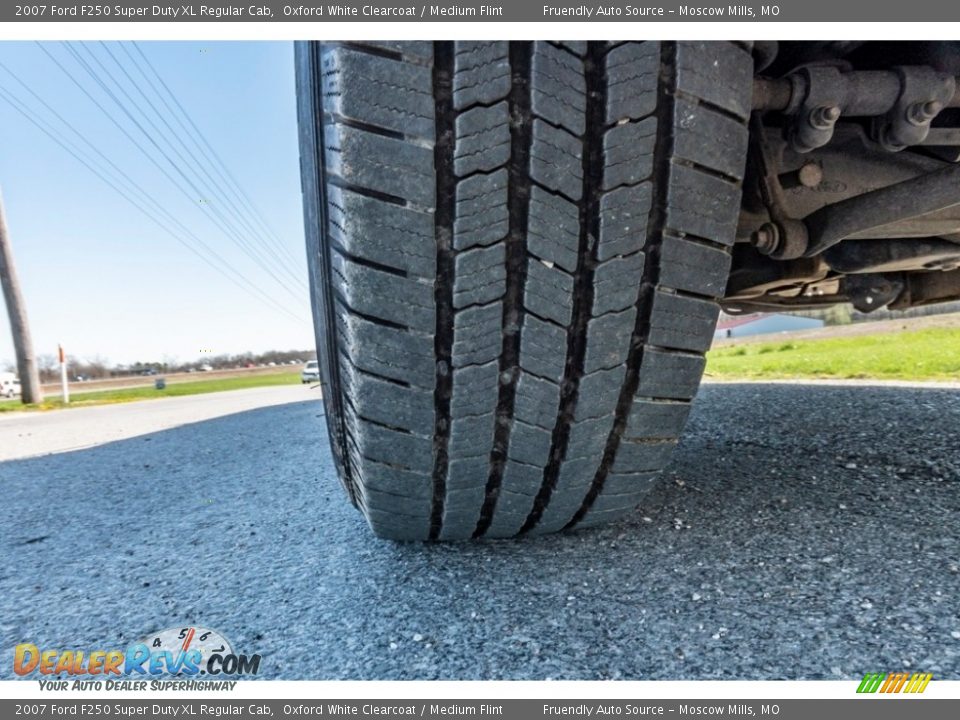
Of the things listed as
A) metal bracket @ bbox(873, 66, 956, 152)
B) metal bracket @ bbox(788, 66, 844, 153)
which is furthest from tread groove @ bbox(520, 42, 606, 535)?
metal bracket @ bbox(873, 66, 956, 152)

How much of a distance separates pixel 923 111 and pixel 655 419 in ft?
1.83

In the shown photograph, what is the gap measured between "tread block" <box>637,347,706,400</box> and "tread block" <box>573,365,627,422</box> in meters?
0.04

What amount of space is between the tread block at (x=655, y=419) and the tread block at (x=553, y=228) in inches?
9.9

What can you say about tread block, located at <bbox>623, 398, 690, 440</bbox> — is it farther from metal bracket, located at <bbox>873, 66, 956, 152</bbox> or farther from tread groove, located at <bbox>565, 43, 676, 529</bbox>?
metal bracket, located at <bbox>873, 66, 956, 152</bbox>

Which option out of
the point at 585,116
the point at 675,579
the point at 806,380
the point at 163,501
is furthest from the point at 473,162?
the point at 806,380

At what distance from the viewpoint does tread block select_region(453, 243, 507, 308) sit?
0.61 metres

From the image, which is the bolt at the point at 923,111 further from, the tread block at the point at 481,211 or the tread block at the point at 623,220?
the tread block at the point at 481,211

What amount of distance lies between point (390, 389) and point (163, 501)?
1053 mm

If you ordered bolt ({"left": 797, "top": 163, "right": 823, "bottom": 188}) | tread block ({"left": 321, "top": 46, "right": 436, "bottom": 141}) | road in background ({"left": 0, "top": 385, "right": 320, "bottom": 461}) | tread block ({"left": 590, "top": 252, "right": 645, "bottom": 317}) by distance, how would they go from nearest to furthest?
tread block ({"left": 321, "top": 46, "right": 436, "bottom": 141}), tread block ({"left": 590, "top": 252, "right": 645, "bottom": 317}), bolt ({"left": 797, "top": 163, "right": 823, "bottom": 188}), road in background ({"left": 0, "top": 385, "right": 320, "bottom": 461})

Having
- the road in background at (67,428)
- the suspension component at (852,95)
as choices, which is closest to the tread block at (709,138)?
the suspension component at (852,95)

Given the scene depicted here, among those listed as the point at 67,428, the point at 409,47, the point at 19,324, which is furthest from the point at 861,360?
the point at 19,324

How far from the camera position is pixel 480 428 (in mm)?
703

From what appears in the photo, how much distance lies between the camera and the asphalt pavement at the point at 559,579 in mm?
608
